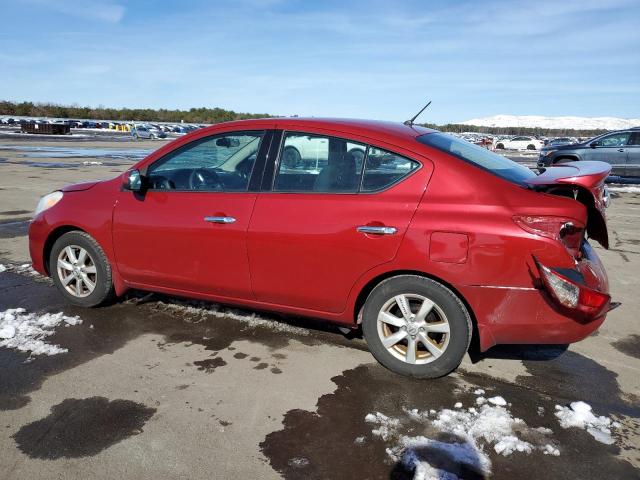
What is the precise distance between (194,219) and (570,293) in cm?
261

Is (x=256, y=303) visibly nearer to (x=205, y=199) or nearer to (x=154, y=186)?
(x=205, y=199)

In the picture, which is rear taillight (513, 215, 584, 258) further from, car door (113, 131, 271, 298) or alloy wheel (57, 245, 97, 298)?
alloy wheel (57, 245, 97, 298)

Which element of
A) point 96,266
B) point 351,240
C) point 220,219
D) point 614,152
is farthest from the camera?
point 614,152

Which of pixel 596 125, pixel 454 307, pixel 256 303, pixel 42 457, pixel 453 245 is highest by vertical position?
pixel 596 125

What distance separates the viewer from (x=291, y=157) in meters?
3.72

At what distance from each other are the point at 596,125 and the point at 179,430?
228 meters

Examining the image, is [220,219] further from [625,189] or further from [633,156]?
[633,156]

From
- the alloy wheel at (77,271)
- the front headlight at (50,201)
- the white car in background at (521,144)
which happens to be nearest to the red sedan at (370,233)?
the alloy wheel at (77,271)

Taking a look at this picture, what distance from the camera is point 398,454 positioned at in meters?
2.61

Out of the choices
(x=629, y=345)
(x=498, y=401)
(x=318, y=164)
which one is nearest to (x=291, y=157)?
(x=318, y=164)

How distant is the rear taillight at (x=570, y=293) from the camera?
2.97 m

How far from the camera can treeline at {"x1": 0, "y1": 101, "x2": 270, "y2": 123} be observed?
9700 cm

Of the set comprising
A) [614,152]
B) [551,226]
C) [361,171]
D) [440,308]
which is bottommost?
[440,308]

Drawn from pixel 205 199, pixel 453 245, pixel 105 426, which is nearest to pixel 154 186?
pixel 205 199
